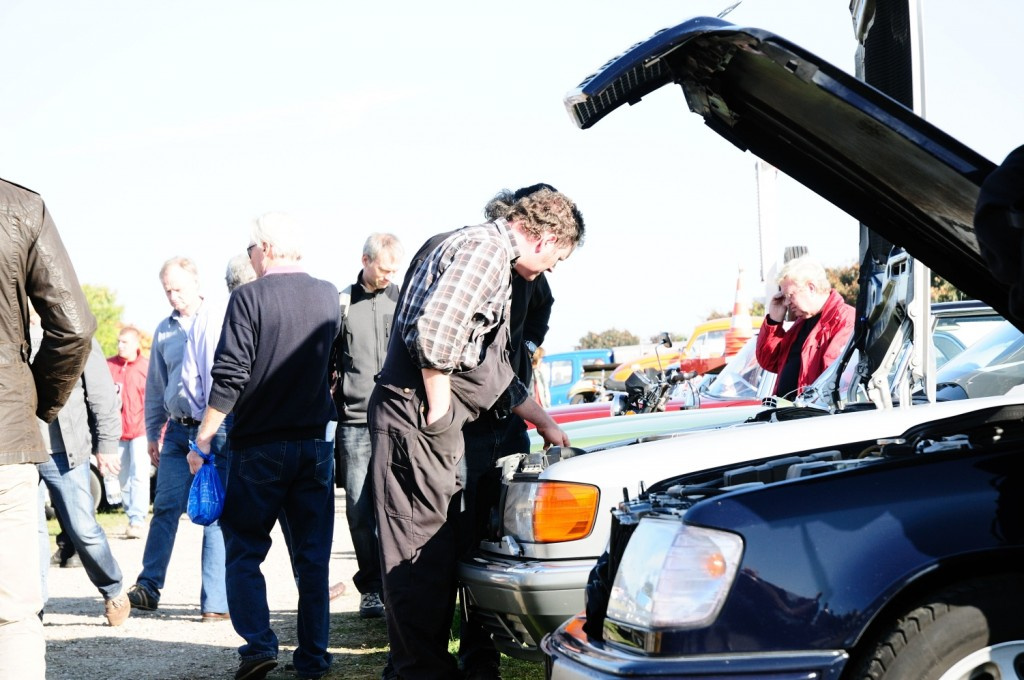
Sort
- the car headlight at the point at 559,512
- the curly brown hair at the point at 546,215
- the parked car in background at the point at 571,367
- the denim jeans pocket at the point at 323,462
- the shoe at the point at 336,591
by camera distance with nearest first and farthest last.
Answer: the car headlight at the point at 559,512
the curly brown hair at the point at 546,215
the denim jeans pocket at the point at 323,462
the shoe at the point at 336,591
the parked car in background at the point at 571,367

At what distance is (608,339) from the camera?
56594 millimetres

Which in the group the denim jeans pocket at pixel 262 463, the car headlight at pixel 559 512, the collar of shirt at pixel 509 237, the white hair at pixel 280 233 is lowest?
the car headlight at pixel 559 512

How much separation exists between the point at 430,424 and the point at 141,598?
328cm

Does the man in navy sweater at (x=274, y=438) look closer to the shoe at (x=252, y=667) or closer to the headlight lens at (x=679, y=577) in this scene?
the shoe at (x=252, y=667)

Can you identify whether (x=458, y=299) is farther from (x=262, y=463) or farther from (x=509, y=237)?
(x=262, y=463)

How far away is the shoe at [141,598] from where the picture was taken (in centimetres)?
652

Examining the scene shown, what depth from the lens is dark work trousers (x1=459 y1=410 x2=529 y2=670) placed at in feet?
14.2

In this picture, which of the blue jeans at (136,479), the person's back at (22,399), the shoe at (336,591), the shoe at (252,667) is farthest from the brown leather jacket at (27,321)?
the blue jeans at (136,479)

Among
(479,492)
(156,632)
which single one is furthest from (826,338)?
(156,632)

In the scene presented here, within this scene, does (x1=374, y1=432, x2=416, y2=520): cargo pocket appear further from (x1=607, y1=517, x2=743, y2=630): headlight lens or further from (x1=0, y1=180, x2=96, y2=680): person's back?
(x1=607, y1=517, x2=743, y2=630): headlight lens

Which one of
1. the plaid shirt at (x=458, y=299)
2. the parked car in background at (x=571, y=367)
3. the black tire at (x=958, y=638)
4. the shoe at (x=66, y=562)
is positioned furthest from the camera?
the parked car in background at (x=571, y=367)

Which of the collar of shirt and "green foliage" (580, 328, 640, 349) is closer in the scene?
the collar of shirt

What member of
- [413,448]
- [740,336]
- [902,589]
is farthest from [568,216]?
[740,336]

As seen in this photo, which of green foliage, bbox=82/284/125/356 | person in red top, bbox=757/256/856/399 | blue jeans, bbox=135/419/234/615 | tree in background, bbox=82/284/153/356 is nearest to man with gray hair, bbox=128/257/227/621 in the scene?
blue jeans, bbox=135/419/234/615
